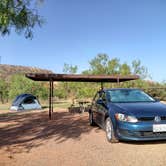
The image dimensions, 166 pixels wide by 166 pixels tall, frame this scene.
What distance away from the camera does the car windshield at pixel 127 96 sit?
26.2 feet

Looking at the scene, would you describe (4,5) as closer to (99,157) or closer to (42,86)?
(99,157)

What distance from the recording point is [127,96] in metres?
8.27

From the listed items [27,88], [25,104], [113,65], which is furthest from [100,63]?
[27,88]

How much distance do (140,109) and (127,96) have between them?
61.6 inches

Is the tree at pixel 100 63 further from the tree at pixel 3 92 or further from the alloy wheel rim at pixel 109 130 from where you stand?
the alloy wheel rim at pixel 109 130

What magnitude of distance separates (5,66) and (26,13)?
226ft

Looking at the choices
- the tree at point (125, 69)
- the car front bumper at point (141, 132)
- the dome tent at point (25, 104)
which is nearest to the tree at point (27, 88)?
the dome tent at point (25, 104)

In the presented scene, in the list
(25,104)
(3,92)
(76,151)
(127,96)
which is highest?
(127,96)

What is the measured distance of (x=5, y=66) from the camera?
73375 mm

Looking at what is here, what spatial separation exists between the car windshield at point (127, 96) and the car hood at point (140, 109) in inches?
24.3

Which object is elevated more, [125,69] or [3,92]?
[125,69]

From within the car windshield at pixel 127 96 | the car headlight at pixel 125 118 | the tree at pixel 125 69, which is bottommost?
the car headlight at pixel 125 118

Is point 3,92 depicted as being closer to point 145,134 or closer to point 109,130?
point 109,130

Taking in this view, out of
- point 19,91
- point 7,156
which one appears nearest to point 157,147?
point 7,156
